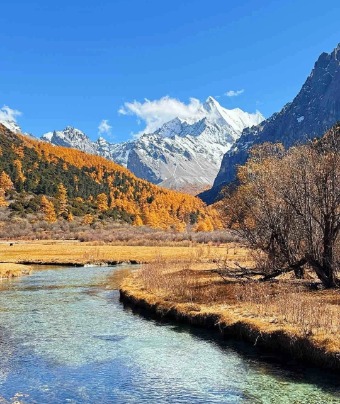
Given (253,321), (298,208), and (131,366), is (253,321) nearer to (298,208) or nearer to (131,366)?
(131,366)

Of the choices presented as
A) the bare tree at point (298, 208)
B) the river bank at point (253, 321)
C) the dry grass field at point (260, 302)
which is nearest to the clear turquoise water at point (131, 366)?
the river bank at point (253, 321)

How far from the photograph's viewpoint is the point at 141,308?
35656mm

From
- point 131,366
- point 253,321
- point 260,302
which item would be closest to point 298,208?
point 260,302

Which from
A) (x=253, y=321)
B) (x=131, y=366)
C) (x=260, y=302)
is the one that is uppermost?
(x=260, y=302)

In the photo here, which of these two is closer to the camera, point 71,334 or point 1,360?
point 1,360

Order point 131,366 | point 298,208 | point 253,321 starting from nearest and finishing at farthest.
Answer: point 131,366
point 253,321
point 298,208

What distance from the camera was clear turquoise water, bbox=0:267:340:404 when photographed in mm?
17344

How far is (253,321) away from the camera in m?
25.8

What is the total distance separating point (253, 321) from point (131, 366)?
7.92m

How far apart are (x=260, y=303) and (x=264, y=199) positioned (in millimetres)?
13709

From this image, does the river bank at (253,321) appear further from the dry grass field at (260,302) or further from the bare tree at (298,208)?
the bare tree at (298,208)

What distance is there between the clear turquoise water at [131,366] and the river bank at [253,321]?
952 millimetres

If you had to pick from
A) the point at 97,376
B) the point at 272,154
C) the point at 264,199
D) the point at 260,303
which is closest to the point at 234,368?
the point at 97,376

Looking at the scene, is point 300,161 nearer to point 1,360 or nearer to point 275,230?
point 275,230
